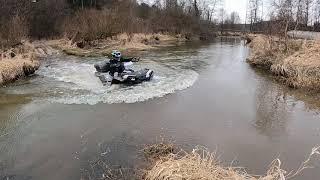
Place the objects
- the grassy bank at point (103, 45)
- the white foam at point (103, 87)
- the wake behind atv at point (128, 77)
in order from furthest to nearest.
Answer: the grassy bank at point (103, 45) → the wake behind atv at point (128, 77) → the white foam at point (103, 87)

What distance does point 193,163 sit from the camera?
7023 millimetres

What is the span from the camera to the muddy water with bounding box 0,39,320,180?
857cm

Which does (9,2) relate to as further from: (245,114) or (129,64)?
(245,114)

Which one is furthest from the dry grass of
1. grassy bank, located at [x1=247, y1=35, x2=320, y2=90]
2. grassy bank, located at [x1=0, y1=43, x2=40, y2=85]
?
grassy bank, located at [x1=0, y1=43, x2=40, y2=85]

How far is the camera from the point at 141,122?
37.3 feet

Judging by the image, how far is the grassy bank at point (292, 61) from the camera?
1631 centimetres

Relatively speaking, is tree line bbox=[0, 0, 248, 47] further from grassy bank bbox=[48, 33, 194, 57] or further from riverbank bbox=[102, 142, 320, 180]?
riverbank bbox=[102, 142, 320, 180]

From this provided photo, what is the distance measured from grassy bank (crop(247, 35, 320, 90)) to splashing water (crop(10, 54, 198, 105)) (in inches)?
168

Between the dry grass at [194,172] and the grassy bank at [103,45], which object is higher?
the grassy bank at [103,45]

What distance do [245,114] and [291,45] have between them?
424 inches

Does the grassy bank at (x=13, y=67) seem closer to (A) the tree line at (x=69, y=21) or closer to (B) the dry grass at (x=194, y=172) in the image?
(A) the tree line at (x=69, y=21)

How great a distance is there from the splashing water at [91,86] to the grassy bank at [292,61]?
14.0 feet

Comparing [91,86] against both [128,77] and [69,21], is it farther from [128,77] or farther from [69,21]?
[69,21]

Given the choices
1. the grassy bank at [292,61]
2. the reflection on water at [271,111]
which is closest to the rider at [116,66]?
the reflection on water at [271,111]
